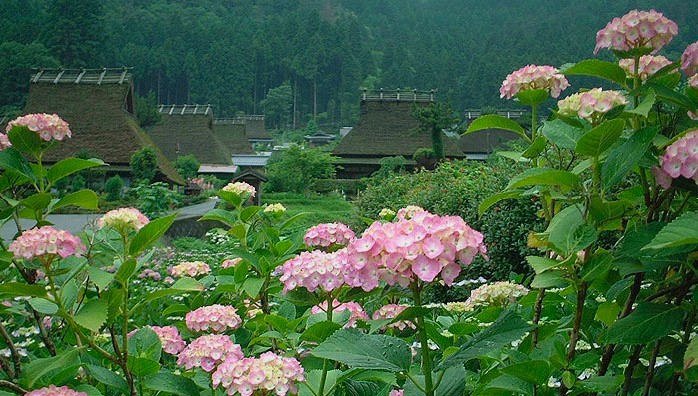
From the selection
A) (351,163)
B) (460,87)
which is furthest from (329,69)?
(351,163)

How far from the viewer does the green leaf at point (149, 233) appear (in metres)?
0.98

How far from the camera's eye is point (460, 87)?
137ft

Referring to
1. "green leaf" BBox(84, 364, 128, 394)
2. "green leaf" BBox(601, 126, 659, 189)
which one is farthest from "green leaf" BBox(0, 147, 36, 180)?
"green leaf" BBox(601, 126, 659, 189)

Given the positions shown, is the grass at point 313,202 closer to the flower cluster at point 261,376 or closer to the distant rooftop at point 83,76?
the distant rooftop at point 83,76

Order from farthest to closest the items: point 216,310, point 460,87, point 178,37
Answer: point 178,37
point 460,87
point 216,310

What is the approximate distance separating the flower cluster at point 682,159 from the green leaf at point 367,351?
1.22 ft

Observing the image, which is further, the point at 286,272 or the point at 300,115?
the point at 300,115

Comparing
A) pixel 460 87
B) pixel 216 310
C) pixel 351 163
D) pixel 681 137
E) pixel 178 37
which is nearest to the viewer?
pixel 681 137

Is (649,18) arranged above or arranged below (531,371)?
above

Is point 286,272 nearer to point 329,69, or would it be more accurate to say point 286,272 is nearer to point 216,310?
point 216,310

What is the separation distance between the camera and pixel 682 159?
74cm

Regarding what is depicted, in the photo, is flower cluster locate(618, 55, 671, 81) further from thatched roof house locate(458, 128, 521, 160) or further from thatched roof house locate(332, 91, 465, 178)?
thatched roof house locate(458, 128, 521, 160)

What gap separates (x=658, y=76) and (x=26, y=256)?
95 cm

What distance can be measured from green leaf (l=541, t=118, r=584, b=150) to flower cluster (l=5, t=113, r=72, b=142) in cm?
90
